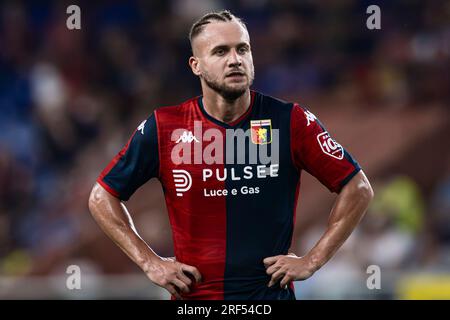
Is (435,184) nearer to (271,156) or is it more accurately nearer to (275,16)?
(275,16)

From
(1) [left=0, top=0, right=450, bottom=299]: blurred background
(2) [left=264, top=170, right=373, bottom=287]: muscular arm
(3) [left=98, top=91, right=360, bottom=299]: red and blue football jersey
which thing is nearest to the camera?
(2) [left=264, top=170, right=373, bottom=287]: muscular arm

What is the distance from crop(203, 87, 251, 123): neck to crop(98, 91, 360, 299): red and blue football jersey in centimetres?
3

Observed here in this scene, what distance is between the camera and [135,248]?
5.79 m

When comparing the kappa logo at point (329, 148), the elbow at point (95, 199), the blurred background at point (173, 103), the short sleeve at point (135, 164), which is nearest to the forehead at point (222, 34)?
the short sleeve at point (135, 164)

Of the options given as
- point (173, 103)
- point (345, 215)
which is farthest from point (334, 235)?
point (173, 103)

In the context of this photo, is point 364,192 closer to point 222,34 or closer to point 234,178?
point 234,178

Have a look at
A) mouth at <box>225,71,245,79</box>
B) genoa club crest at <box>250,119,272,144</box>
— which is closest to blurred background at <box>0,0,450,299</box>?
genoa club crest at <box>250,119,272,144</box>

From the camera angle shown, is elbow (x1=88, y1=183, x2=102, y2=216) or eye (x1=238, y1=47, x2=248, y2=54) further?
elbow (x1=88, y1=183, x2=102, y2=216)

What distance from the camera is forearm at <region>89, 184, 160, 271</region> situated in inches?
228

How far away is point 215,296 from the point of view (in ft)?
19.0

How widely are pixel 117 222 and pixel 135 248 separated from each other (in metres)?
0.19

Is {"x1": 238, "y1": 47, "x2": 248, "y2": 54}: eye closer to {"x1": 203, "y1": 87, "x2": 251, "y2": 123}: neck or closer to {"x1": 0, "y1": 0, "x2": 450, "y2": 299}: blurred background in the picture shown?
{"x1": 203, "y1": 87, "x2": 251, "y2": 123}: neck

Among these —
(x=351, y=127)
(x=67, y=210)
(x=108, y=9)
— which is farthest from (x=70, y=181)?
(x=351, y=127)

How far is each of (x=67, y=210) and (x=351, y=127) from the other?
11.8 ft
